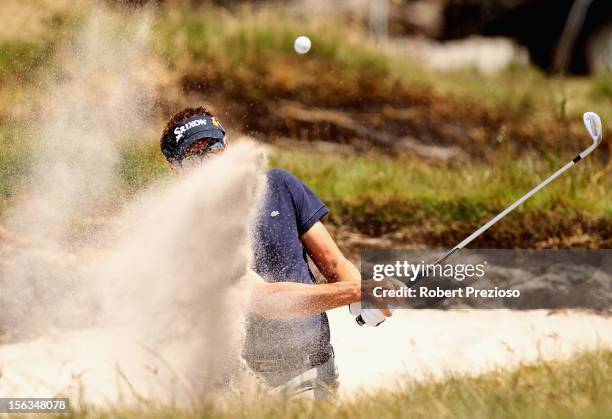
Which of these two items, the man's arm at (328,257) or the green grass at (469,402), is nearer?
the green grass at (469,402)

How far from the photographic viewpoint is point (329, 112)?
33.7 ft

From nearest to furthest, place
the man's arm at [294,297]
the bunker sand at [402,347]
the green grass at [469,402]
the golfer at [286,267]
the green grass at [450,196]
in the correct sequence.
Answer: the green grass at [469,402] → the man's arm at [294,297] → the golfer at [286,267] → the bunker sand at [402,347] → the green grass at [450,196]

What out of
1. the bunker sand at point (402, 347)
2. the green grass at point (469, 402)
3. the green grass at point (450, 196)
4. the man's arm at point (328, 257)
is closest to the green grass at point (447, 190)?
the green grass at point (450, 196)

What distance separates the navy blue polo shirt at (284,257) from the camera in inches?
138

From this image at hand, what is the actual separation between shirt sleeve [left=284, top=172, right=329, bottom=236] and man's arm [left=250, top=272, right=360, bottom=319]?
11.0 inches

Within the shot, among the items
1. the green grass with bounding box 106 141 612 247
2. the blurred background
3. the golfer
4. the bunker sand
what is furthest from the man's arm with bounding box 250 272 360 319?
the green grass with bounding box 106 141 612 247

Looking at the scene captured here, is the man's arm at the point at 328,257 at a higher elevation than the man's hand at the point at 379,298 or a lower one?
higher

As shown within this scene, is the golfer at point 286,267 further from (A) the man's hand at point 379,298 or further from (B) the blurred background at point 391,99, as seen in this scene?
(B) the blurred background at point 391,99

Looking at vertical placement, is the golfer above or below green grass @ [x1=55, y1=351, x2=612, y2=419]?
above

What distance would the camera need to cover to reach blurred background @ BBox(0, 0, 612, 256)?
632 centimetres

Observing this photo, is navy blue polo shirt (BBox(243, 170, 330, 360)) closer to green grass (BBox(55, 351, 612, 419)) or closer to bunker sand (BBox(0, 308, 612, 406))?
green grass (BBox(55, 351, 612, 419))

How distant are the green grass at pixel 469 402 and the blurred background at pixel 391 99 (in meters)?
2.63

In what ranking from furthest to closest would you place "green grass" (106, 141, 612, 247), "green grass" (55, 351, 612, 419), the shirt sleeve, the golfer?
"green grass" (106, 141, 612, 247) < the shirt sleeve < the golfer < "green grass" (55, 351, 612, 419)

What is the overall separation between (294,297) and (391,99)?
764 centimetres
